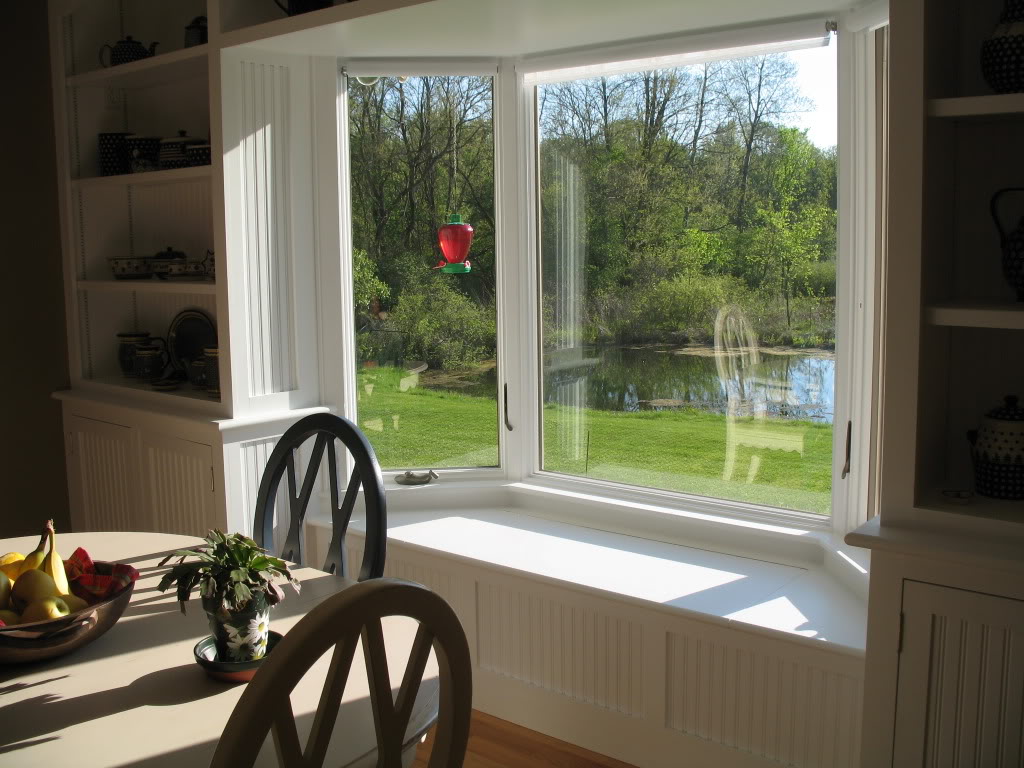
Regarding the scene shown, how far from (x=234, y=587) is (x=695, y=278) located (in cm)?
185

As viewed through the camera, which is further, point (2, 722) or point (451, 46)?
point (451, 46)

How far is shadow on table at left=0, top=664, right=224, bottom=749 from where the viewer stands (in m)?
1.36

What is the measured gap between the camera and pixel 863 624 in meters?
2.22

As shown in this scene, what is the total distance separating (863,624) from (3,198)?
3.39 metres

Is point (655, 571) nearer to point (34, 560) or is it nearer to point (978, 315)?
point (978, 315)

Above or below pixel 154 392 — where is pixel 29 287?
above

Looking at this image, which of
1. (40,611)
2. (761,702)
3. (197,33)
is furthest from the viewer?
(197,33)

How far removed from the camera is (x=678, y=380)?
114 inches

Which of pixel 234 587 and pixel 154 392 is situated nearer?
pixel 234 587

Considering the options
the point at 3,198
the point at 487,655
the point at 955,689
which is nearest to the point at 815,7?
the point at 955,689

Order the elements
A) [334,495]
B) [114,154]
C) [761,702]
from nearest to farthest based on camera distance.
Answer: [334,495] → [761,702] → [114,154]

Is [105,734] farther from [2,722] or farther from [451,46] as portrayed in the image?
[451,46]

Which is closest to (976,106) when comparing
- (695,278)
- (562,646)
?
(695,278)

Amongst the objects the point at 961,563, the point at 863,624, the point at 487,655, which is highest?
the point at 961,563
